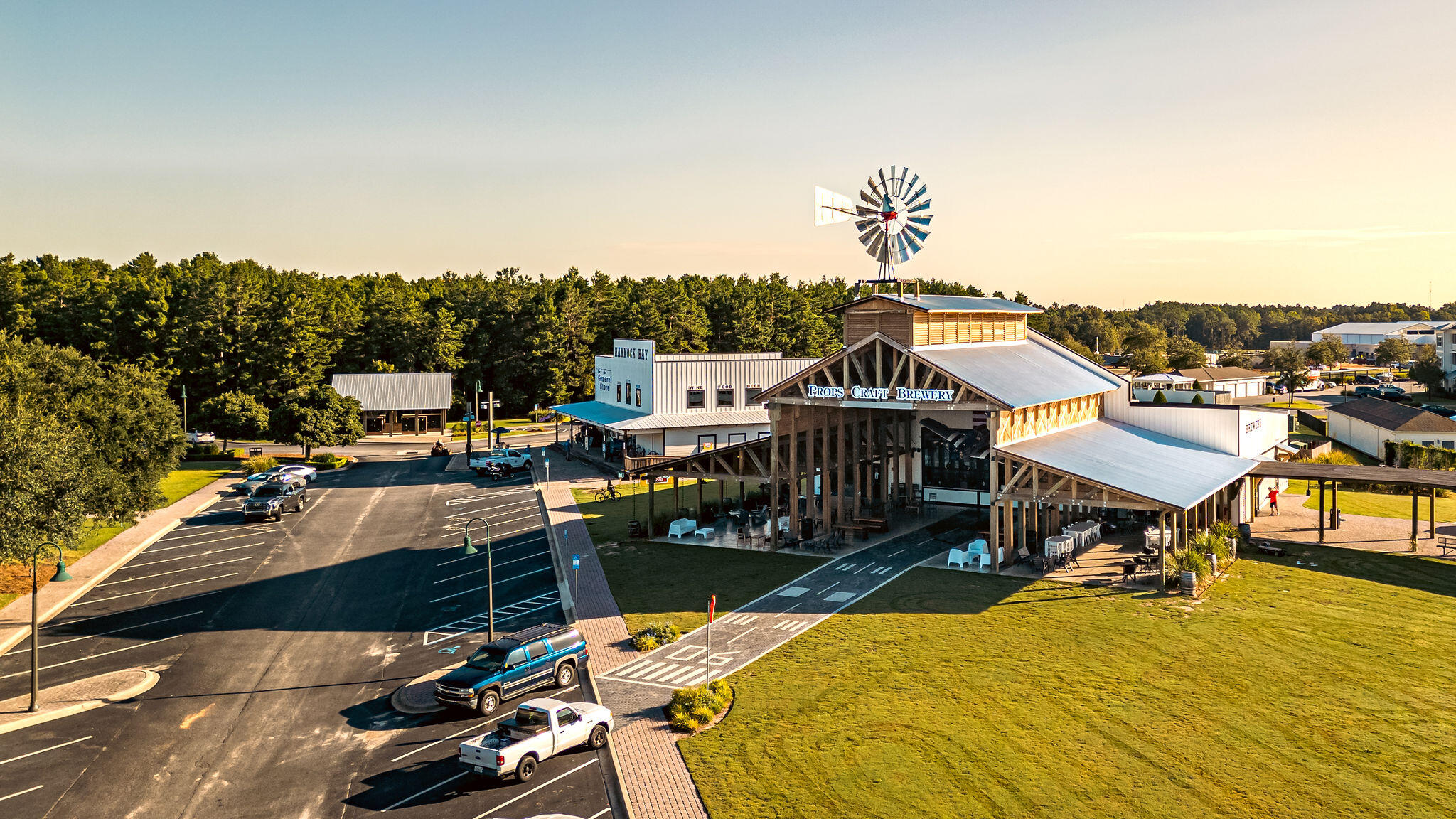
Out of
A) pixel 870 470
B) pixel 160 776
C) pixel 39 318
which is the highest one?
pixel 39 318

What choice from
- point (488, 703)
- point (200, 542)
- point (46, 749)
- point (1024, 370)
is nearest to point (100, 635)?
point (46, 749)

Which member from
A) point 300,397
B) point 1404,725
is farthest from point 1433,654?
point 300,397

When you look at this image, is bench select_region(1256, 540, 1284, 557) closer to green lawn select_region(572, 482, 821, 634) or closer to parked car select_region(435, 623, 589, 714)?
green lawn select_region(572, 482, 821, 634)

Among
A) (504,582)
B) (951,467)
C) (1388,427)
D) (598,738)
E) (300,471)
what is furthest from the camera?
(1388,427)

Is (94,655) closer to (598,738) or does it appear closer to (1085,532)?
(598,738)

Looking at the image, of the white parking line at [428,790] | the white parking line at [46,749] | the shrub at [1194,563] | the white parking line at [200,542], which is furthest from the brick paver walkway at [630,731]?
the shrub at [1194,563]

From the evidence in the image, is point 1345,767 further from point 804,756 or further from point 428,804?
point 428,804

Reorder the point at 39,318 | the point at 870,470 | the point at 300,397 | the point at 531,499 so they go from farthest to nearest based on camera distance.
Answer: the point at 39,318 → the point at 300,397 → the point at 531,499 → the point at 870,470
